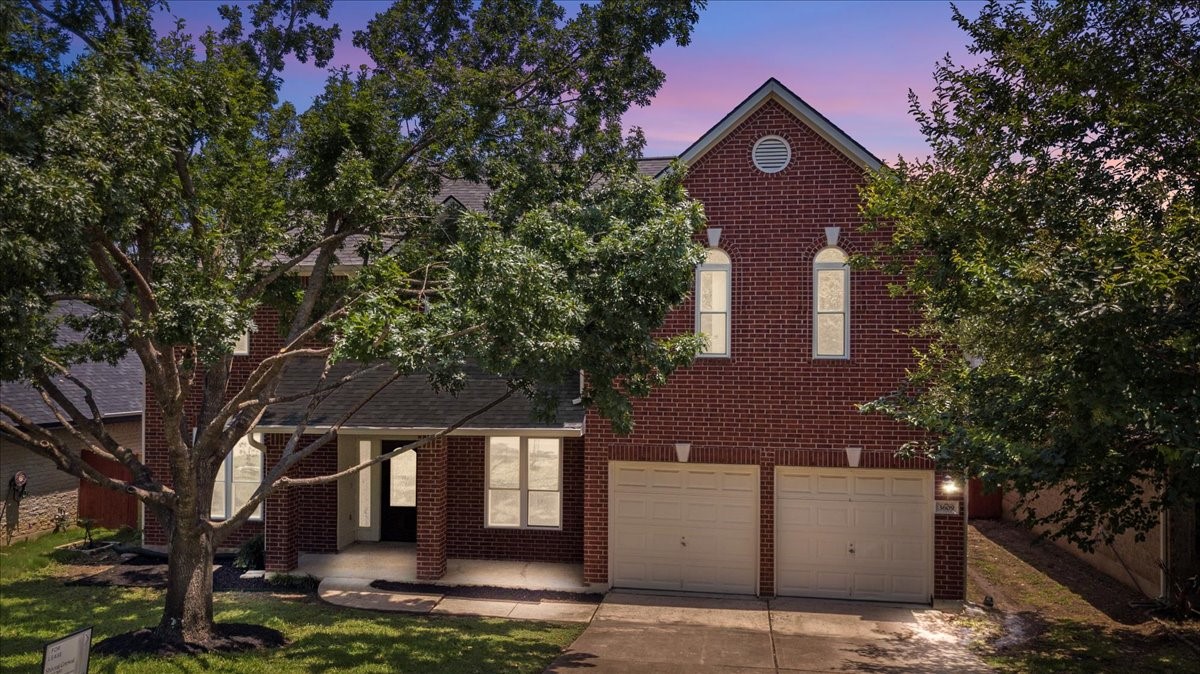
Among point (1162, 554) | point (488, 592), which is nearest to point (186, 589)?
point (488, 592)

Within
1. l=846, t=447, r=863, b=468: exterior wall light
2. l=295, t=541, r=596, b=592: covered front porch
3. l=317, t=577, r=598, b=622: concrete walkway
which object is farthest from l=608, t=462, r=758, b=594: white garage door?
l=846, t=447, r=863, b=468: exterior wall light

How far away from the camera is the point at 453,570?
15.0 metres

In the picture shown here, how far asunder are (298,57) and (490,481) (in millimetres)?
8207

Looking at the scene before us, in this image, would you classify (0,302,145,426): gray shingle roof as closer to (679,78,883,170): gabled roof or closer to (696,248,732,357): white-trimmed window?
(696,248,732,357): white-trimmed window

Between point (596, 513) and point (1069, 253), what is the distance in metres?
9.10

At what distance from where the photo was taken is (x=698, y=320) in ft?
45.9

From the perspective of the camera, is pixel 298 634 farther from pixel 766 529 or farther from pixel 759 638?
pixel 766 529

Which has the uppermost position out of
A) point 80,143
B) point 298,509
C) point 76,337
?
point 80,143

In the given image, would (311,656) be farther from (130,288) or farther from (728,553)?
(728,553)

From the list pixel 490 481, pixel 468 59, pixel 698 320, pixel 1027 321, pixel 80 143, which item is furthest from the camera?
pixel 490 481

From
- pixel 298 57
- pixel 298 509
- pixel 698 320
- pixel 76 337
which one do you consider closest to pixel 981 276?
pixel 698 320

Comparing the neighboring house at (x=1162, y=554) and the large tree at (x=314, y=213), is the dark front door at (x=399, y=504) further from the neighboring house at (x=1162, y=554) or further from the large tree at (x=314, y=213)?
the neighboring house at (x=1162, y=554)

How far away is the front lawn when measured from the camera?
389 inches

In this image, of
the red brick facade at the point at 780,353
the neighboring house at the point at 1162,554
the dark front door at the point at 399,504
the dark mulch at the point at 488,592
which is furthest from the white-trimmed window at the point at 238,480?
the neighboring house at the point at 1162,554
